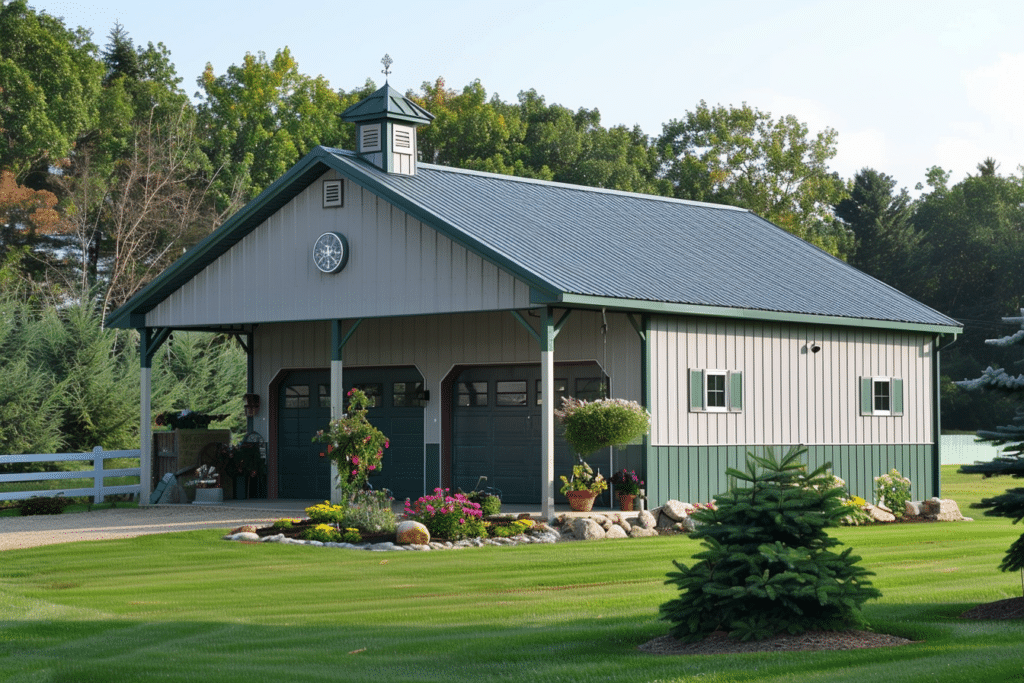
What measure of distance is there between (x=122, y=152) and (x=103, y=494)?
24590 mm

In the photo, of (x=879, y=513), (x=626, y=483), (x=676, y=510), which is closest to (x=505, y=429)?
(x=626, y=483)

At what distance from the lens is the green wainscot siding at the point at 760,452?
72.0 ft

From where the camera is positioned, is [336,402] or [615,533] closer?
[615,533]

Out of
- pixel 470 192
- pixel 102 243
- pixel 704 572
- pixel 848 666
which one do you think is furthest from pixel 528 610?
pixel 102 243

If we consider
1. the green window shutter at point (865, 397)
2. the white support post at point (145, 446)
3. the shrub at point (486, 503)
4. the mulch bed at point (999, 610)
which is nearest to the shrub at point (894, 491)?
the green window shutter at point (865, 397)

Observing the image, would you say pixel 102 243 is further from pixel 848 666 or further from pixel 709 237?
pixel 848 666

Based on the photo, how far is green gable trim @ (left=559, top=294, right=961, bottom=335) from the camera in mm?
20062

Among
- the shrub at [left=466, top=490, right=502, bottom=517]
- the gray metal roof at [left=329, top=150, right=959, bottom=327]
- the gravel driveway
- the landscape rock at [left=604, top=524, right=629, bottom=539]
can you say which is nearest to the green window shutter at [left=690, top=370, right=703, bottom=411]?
the gray metal roof at [left=329, top=150, right=959, bottom=327]

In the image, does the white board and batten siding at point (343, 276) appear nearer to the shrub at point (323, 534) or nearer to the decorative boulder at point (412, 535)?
the decorative boulder at point (412, 535)

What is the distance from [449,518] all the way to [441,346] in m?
6.35

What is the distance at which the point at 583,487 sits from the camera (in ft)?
70.0

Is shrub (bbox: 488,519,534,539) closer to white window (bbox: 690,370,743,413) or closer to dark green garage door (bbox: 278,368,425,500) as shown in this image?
white window (bbox: 690,370,743,413)

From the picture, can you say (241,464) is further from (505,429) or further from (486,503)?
(486,503)

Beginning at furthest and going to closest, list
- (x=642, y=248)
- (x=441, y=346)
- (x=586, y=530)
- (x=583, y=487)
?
1. (x=441, y=346)
2. (x=642, y=248)
3. (x=583, y=487)
4. (x=586, y=530)
